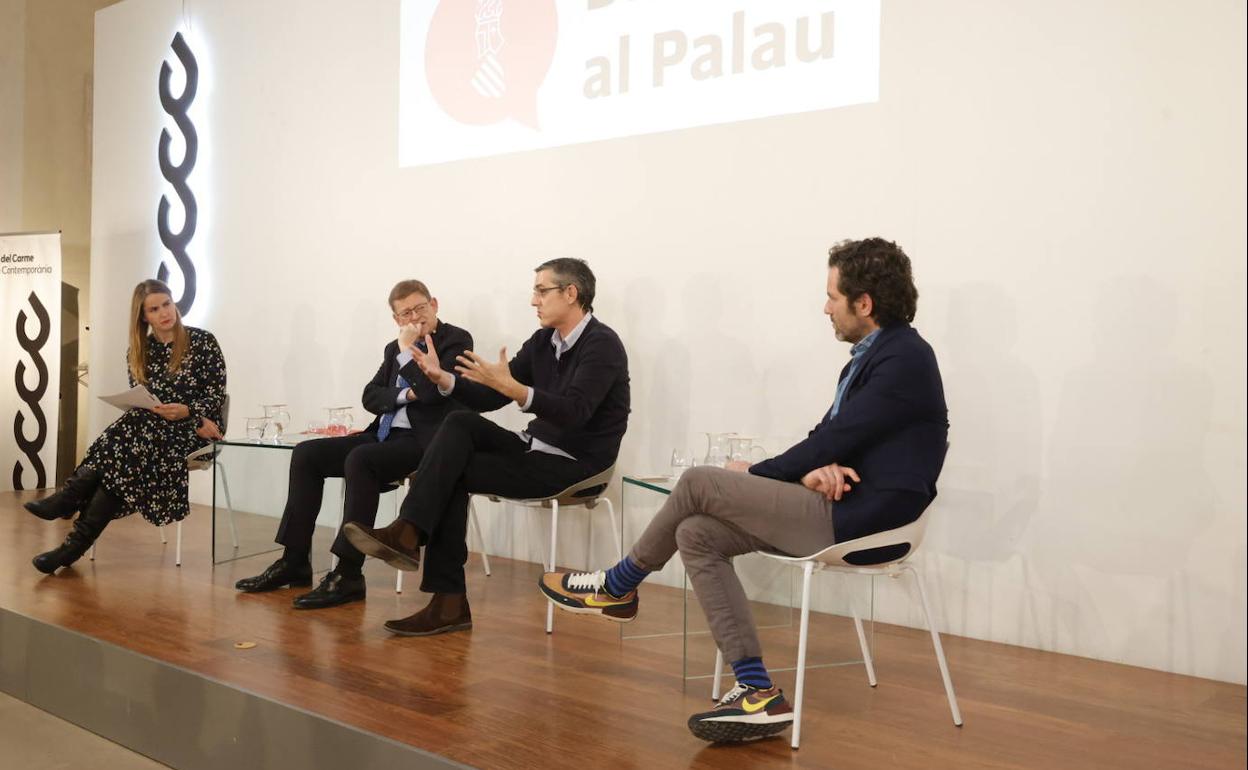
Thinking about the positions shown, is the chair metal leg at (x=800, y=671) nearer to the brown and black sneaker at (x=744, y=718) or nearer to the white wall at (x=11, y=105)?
the brown and black sneaker at (x=744, y=718)

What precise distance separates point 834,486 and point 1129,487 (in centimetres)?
112

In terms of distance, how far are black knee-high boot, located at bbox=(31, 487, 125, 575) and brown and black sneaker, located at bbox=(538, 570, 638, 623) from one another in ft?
7.71

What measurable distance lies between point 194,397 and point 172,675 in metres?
1.85

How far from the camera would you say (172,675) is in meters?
2.81

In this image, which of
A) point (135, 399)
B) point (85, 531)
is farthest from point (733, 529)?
point (85, 531)

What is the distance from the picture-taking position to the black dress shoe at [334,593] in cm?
359

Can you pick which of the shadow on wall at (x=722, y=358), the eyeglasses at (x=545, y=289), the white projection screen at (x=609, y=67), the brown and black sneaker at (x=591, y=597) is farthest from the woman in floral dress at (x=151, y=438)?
the brown and black sneaker at (x=591, y=597)

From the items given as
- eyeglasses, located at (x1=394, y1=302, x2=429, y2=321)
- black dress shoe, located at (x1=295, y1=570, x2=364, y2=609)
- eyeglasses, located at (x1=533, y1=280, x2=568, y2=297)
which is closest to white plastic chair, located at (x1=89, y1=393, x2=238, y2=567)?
black dress shoe, located at (x1=295, y1=570, x2=364, y2=609)

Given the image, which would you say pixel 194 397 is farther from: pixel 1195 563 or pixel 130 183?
pixel 1195 563

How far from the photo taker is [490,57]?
15.1 ft

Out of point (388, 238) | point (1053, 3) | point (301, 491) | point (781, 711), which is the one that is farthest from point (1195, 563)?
point (388, 238)

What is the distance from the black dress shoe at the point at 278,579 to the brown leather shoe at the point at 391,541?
896 millimetres

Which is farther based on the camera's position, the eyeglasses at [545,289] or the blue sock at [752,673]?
the eyeglasses at [545,289]

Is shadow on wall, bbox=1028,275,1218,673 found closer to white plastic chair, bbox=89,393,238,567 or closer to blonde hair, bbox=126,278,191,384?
white plastic chair, bbox=89,393,238,567
